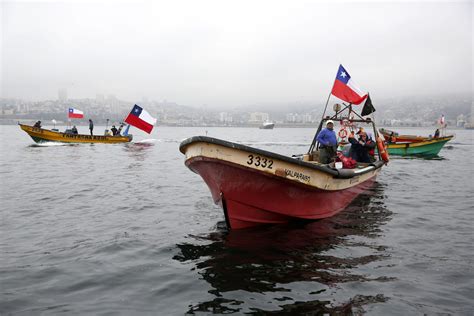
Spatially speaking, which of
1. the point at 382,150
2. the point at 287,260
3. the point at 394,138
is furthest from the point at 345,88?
the point at 394,138

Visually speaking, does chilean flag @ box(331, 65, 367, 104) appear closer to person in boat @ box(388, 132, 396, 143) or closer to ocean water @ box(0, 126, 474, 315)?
ocean water @ box(0, 126, 474, 315)

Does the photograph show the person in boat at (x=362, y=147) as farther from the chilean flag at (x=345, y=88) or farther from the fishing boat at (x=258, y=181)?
Result: the fishing boat at (x=258, y=181)

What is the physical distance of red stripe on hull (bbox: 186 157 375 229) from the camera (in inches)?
291

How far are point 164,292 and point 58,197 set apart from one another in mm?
8313

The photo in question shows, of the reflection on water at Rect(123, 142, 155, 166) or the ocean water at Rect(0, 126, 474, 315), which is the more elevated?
the reflection on water at Rect(123, 142, 155, 166)

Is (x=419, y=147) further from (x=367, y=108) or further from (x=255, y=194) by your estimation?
(x=255, y=194)

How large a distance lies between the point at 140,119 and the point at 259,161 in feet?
94.5

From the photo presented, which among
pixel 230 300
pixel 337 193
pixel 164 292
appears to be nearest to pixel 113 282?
pixel 164 292

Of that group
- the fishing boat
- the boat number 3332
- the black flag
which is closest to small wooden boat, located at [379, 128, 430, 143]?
the black flag

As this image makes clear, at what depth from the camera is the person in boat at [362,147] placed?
44.0 feet

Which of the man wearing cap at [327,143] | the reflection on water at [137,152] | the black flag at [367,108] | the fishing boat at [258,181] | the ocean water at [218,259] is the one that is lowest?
the ocean water at [218,259]

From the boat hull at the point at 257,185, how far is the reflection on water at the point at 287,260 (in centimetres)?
41

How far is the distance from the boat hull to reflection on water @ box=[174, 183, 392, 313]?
414 millimetres

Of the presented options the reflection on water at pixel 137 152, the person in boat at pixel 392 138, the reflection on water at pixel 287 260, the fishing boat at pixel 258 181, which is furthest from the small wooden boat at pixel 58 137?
the reflection on water at pixel 287 260
